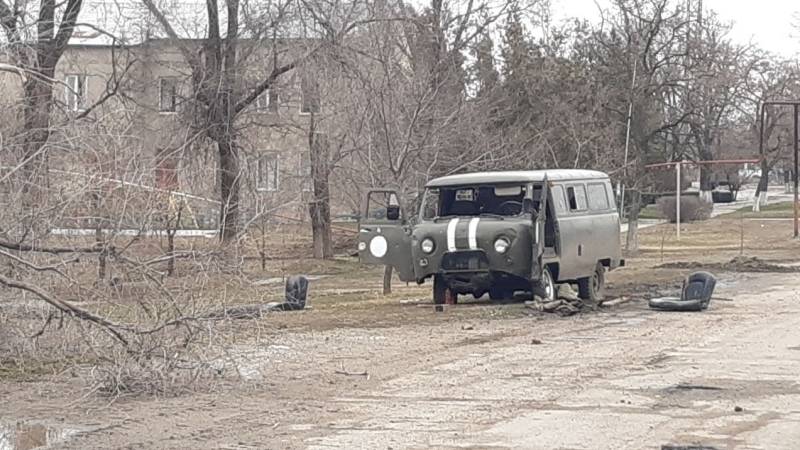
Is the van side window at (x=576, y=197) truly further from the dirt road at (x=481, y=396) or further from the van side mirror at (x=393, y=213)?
the dirt road at (x=481, y=396)

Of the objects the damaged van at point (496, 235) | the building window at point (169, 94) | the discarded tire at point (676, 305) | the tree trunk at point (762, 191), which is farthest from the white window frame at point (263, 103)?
the tree trunk at point (762, 191)

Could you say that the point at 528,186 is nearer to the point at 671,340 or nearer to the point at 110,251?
the point at 671,340

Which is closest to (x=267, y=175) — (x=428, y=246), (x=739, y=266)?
(x=428, y=246)

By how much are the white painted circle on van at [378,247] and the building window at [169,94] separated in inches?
481

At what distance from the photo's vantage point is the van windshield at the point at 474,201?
19.5m

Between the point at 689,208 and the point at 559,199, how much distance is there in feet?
127

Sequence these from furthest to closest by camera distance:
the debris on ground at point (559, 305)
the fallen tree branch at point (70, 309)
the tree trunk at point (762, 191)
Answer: the tree trunk at point (762, 191), the debris on ground at point (559, 305), the fallen tree branch at point (70, 309)

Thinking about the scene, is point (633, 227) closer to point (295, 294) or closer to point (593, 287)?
point (593, 287)

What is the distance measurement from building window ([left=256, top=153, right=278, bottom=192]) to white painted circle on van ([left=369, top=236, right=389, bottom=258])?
11.0ft

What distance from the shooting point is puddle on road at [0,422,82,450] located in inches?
375

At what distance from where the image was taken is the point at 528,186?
19219mm

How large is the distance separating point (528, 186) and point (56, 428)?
10450 mm

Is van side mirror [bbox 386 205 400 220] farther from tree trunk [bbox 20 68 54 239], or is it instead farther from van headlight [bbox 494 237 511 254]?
tree trunk [bbox 20 68 54 239]

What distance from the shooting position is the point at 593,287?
69.8ft
